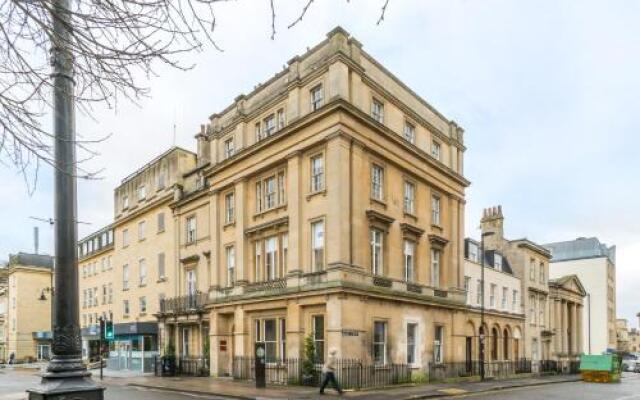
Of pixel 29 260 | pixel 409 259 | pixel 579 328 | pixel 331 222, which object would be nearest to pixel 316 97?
pixel 331 222

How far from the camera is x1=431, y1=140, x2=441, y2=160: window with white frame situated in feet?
107

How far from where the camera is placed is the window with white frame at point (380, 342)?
25.1 metres

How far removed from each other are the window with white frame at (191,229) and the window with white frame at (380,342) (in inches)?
577

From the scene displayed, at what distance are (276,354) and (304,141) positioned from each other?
389 inches

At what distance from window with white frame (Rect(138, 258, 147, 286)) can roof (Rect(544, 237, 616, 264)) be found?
52.5 metres

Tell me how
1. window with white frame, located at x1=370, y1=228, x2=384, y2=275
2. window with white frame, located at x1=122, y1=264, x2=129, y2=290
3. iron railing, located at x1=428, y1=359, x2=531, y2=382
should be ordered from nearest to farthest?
window with white frame, located at x1=370, y1=228, x2=384, y2=275 < iron railing, located at x1=428, y1=359, x2=531, y2=382 < window with white frame, located at x1=122, y1=264, x2=129, y2=290

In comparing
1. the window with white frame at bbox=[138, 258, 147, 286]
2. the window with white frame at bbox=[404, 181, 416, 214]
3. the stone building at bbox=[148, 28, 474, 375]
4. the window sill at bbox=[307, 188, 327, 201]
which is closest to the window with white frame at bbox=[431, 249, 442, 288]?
the stone building at bbox=[148, 28, 474, 375]

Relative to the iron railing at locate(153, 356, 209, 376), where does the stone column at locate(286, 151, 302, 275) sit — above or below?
above

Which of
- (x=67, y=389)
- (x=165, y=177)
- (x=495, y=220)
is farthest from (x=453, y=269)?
(x=67, y=389)

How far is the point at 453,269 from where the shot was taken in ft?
106

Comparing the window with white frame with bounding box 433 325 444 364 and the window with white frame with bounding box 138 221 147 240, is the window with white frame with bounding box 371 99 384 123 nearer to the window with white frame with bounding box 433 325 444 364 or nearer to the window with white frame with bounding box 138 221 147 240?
the window with white frame with bounding box 433 325 444 364

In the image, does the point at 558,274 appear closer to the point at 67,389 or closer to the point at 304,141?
the point at 304,141

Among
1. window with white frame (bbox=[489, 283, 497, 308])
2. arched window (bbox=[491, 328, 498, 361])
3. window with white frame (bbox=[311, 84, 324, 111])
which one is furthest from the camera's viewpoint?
window with white frame (bbox=[489, 283, 497, 308])

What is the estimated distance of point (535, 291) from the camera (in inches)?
1839
